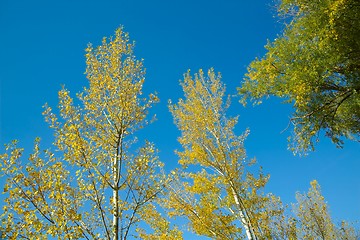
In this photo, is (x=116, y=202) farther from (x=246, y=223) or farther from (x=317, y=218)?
(x=317, y=218)

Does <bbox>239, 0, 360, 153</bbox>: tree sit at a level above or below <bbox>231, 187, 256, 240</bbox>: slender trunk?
above

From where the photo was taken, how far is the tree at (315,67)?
267 inches

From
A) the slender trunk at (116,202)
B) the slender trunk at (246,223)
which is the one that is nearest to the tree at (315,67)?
the slender trunk at (246,223)

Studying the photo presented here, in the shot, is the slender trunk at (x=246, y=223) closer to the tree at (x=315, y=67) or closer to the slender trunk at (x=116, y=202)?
the tree at (x=315, y=67)

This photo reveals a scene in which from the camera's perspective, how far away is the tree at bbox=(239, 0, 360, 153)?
677cm

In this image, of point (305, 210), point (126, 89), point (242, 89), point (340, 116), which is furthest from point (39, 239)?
point (305, 210)

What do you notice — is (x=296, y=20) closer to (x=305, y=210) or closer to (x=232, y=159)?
(x=232, y=159)

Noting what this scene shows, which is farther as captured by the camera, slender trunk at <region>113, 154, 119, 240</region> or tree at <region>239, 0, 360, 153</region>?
tree at <region>239, 0, 360, 153</region>

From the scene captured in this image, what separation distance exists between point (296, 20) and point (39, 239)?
23.9 ft

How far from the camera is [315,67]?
6734mm

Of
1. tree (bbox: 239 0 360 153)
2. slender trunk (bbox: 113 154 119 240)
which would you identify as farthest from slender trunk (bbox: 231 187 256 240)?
slender trunk (bbox: 113 154 119 240)

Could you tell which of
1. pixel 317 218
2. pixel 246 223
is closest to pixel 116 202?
pixel 246 223

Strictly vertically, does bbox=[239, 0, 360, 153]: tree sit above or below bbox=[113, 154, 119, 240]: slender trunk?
above

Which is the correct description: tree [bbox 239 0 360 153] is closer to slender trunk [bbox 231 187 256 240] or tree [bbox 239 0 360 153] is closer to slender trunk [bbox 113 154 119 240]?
slender trunk [bbox 231 187 256 240]
